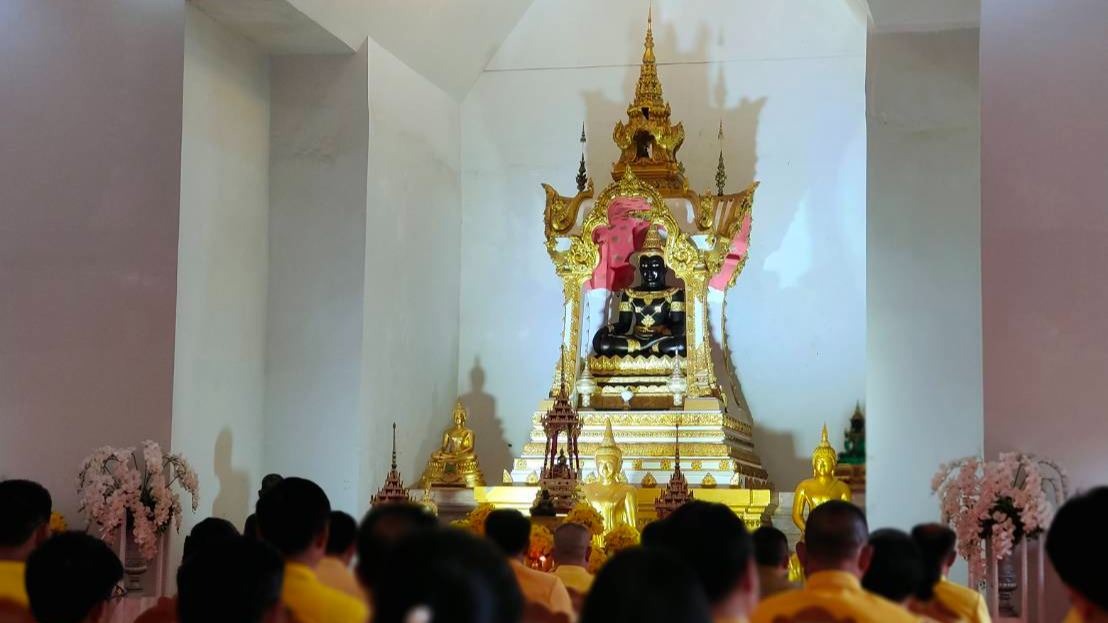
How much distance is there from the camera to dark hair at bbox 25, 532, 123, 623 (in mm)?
3533

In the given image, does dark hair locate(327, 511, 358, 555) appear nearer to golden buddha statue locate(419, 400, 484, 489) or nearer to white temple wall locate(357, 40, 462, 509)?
white temple wall locate(357, 40, 462, 509)

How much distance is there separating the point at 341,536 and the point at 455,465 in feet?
24.4

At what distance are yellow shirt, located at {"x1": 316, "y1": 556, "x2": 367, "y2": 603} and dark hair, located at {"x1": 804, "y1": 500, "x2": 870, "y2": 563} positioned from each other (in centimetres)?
123

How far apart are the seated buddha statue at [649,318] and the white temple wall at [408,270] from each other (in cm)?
149

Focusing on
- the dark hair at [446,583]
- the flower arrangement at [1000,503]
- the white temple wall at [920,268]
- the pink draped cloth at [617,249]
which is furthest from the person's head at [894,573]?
the pink draped cloth at [617,249]

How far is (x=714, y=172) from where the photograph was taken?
12961 mm

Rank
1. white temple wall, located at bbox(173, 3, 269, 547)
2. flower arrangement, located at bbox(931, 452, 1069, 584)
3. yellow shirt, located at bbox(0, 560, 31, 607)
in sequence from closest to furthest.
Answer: yellow shirt, located at bbox(0, 560, 31, 607) < flower arrangement, located at bbox(931, 452, 1069, 584) < white temple wall, located at bbox(173, 3, 269, 547)

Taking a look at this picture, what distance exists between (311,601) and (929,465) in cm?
666

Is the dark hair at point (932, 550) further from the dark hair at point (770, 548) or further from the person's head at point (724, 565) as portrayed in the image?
the person's head at point (724, 565)

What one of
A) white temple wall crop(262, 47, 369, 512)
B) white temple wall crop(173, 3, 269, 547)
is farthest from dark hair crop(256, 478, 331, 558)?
white temple wall crop(262, 47, 369, 512)

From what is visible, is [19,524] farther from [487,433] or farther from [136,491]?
[487,433]

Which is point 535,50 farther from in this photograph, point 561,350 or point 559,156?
point 561,350

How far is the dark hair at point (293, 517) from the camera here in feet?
12.5

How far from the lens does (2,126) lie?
32.6ft
